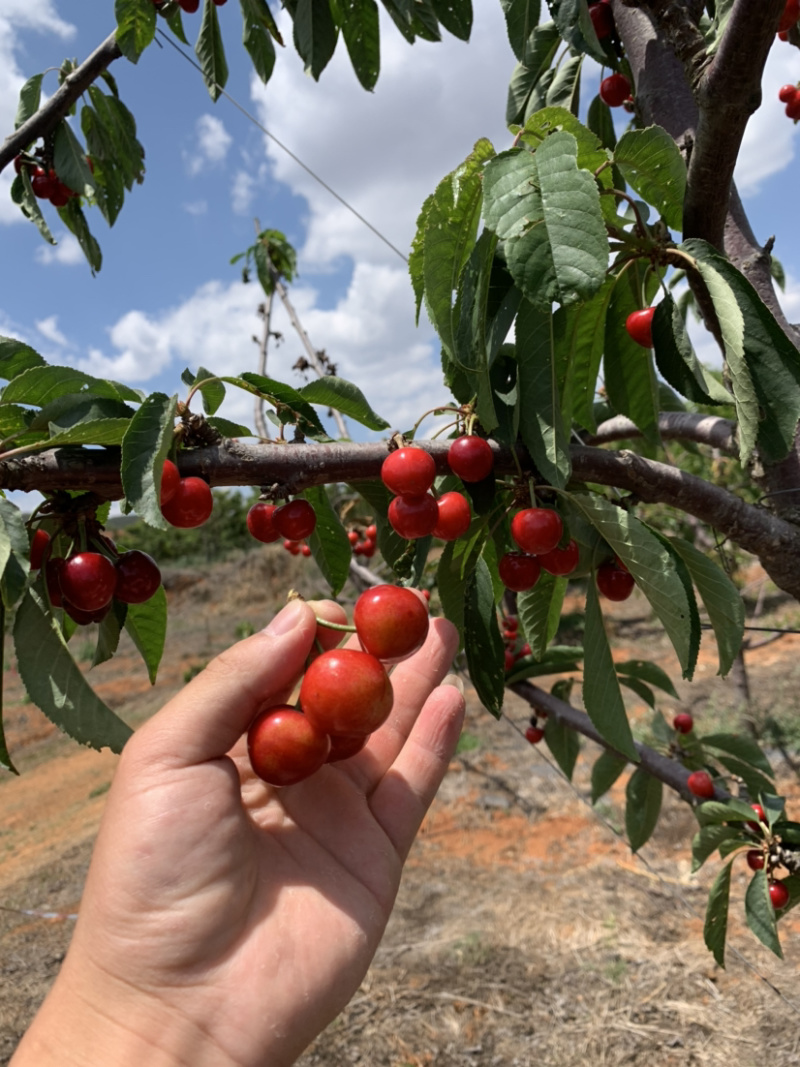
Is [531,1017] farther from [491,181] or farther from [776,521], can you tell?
[491,181]

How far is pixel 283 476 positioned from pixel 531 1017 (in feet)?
11.4

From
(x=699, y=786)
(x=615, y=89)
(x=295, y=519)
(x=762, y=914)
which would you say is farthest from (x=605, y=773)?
(x=615, y=89)

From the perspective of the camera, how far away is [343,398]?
4.04 feet

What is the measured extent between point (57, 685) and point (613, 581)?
1.03 m

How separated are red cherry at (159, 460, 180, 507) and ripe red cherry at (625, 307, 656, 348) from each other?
3.03 ft

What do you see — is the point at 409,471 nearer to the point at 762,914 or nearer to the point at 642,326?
the point at 642,326

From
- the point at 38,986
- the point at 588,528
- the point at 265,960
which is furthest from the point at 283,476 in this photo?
the point at 38,986

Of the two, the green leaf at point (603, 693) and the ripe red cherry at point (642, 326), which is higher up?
the ripe red cherry at point (642, 326)

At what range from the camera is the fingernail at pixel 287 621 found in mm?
1142

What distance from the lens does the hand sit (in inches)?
37.5

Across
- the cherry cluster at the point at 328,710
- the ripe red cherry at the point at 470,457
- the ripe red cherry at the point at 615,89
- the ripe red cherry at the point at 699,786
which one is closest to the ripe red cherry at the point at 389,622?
the cherry cluster at the point at 328,710

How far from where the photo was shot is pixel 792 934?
12.1 feet

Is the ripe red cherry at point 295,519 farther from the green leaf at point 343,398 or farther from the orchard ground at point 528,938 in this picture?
the orchard ground at point 528,938

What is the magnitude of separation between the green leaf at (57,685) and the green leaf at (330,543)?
56 cm
